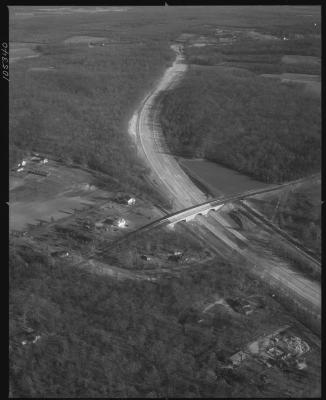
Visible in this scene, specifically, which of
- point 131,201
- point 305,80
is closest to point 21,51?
point 305,80

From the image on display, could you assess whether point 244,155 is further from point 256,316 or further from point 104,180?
point 256,316

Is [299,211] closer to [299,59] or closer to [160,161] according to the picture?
[160,161]

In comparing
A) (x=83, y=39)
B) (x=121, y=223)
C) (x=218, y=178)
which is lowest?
(x=121, y=223)

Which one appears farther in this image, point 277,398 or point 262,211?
point 262,211

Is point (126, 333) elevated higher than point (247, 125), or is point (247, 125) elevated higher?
point (247, 125)

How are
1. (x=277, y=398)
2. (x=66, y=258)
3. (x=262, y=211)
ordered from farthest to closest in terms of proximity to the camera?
(x=262, y=211) → (x=66, y=258) → (x=277, y=398)

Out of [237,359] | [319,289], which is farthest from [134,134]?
[237,359]

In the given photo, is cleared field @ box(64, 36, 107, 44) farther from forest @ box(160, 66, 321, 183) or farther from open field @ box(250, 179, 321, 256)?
open field @ box(250, 179, 321, 256)
